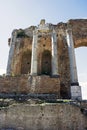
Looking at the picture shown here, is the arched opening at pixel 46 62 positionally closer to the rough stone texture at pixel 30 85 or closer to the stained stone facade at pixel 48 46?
the stained stone facade at pixel 48 46

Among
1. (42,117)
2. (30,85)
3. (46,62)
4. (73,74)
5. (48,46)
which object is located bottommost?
(42,117)

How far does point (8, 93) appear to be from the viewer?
52.4 ft

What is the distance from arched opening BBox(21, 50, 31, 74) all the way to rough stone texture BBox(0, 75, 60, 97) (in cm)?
776

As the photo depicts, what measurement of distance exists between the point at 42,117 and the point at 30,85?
19.1ft

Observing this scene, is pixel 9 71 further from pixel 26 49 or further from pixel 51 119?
pixel 51 119

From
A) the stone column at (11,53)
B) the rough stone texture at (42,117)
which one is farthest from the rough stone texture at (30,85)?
the rough stone texture at (42,117)

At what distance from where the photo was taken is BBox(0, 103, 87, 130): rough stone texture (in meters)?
10.1

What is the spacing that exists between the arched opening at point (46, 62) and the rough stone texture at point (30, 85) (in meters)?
7.60

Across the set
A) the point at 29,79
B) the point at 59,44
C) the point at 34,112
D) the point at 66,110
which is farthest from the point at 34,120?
the point at 59,44

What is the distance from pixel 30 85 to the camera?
1592cm

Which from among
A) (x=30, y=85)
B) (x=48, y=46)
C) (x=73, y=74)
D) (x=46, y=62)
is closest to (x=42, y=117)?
(x=30, y=85)

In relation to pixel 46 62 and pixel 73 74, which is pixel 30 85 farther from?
pixel 46 62

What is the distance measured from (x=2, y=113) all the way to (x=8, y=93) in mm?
5478

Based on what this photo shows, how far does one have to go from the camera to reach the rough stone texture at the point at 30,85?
15656 mm
